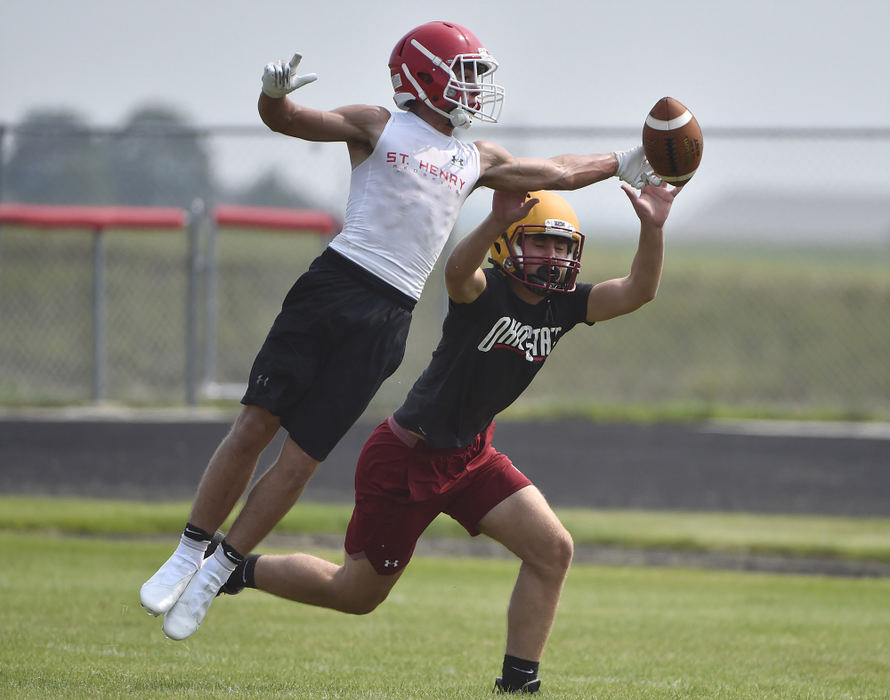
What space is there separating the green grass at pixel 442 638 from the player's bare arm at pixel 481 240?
1.63 m

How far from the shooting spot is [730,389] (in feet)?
55.7

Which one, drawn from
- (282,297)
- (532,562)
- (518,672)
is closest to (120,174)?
(282,297)

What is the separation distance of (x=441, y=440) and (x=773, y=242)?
16193 mm

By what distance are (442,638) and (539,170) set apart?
8.40ft

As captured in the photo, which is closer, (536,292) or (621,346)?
(536,292)

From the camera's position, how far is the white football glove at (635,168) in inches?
204

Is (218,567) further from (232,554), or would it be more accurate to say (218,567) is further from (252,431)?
(252,431)

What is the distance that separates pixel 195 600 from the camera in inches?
180

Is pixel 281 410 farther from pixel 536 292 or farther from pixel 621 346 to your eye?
pixel 621 346

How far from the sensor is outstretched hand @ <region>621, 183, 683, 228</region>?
4.91 metres

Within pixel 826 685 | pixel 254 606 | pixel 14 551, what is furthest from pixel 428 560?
pixel 826 685

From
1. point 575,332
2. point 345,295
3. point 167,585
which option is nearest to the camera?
point 167,585

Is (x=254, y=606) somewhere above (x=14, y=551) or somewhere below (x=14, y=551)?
above

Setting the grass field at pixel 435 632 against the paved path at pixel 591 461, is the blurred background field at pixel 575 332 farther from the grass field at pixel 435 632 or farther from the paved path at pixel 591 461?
the grass field at pixel 435 632
